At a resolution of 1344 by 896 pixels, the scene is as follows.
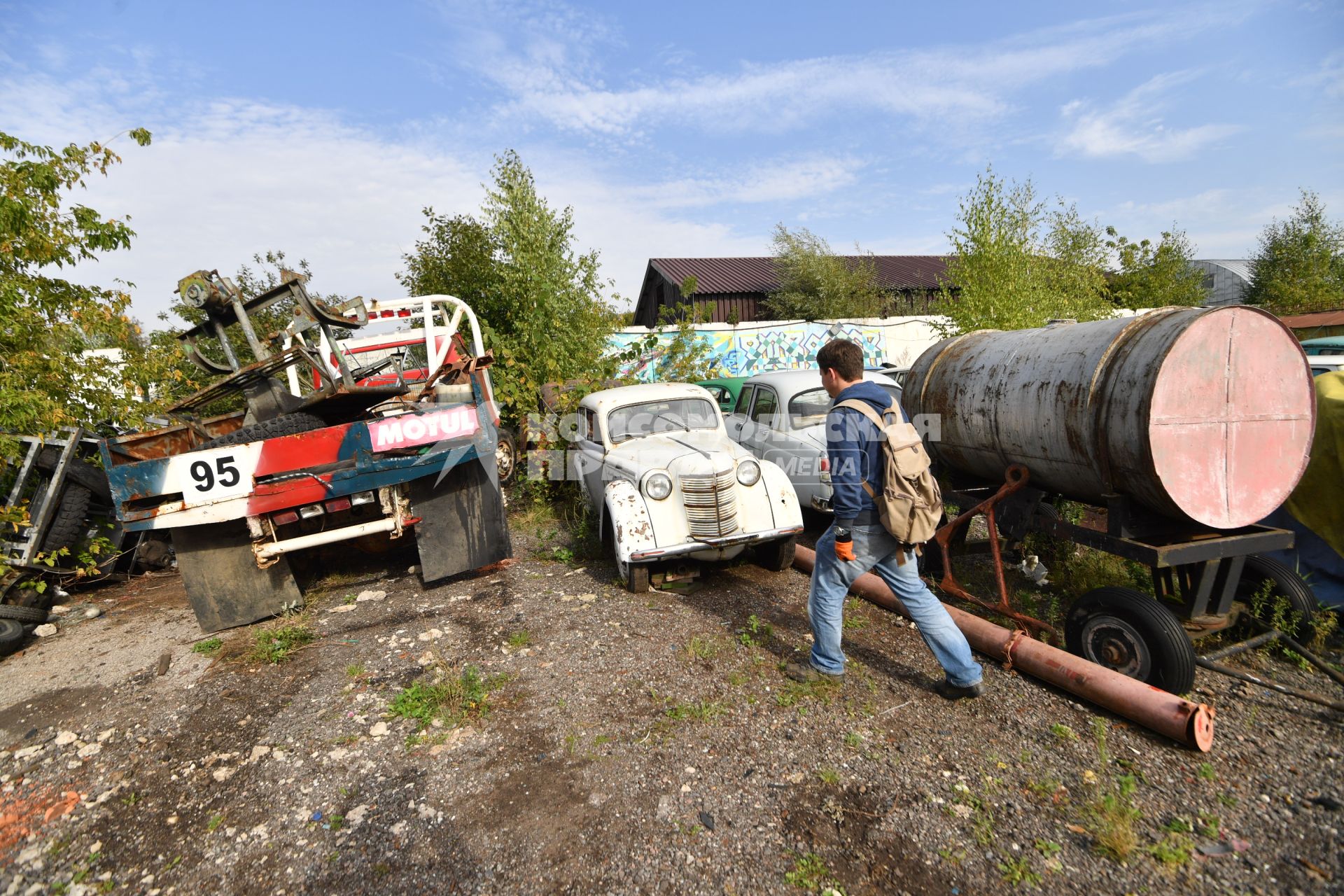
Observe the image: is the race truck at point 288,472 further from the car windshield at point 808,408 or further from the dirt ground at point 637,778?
the car windshield at point 808,408

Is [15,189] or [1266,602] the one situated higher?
[15,189]

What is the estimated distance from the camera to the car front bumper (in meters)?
4.82

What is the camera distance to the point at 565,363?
8984 mm

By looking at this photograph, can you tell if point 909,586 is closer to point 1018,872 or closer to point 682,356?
point 1018,872

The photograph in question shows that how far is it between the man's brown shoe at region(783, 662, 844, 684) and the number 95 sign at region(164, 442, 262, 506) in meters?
3.69

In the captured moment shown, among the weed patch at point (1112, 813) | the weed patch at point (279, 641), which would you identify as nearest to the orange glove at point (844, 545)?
the weed patch at point (1112, 813)

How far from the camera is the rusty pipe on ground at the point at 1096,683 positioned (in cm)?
281

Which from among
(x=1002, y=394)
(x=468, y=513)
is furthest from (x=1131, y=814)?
(x=468, y=513)

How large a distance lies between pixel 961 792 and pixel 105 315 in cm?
747

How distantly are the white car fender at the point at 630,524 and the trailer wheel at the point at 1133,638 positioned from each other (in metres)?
2.71

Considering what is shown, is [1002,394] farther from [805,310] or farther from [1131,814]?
[805,310]

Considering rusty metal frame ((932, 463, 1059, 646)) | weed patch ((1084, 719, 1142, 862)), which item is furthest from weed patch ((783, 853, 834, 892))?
rusty metal frame ((932, 463, 1059, 646))

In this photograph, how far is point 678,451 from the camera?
17.8ft

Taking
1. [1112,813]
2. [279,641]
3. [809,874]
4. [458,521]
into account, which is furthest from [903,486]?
[279,641]
